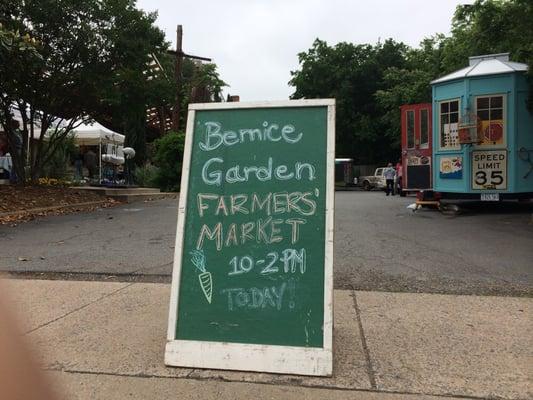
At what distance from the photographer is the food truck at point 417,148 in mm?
13875

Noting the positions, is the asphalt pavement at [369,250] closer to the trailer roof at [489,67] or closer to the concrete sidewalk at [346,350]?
the concrete sidewalk at [346,350]

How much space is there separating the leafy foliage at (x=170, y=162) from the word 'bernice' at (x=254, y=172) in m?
19.6

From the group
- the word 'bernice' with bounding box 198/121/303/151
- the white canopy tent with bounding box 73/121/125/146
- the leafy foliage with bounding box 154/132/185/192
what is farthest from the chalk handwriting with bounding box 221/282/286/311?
the leafy foliage with bounding box 154/132/185/192

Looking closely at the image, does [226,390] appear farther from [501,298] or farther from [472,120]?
[472,120]

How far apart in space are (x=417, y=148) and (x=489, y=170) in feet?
6.42

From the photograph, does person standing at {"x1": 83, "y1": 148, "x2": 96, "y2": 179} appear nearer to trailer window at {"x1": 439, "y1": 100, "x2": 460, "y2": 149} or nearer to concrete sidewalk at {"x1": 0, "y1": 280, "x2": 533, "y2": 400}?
trailer window at {"x1": 439, "y1": 100, "x2": 460, "y2": 149}

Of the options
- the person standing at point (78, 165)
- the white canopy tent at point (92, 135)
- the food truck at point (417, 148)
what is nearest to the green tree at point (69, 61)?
the white canopy tent at point (92, 135)

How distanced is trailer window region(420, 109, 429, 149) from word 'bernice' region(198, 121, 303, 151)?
10.4m

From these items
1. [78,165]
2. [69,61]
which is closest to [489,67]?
[69,61]

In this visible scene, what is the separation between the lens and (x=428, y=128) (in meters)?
13.9

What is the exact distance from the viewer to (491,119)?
41.4ft

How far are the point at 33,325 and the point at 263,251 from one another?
2297 millimetres

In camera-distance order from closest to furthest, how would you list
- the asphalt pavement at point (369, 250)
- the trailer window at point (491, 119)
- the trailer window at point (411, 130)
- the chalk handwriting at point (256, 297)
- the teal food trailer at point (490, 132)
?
the chalk handwriting at point (256, 297) → the asphalt pavement at point (369, 250) → the teal food trailer at point (490, 132) → the trailer window at point (491, 119) → the trailer window at point (411, 130)

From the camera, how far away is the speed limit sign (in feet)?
41.0
